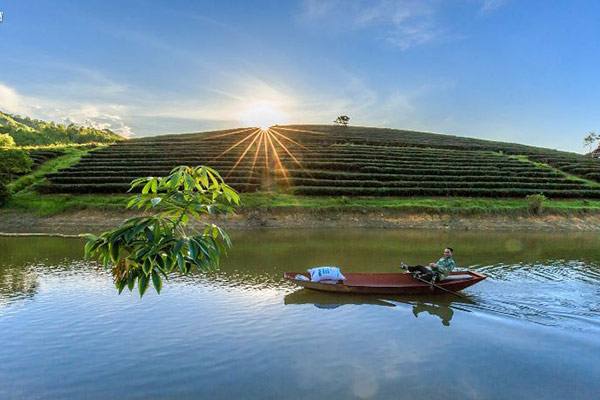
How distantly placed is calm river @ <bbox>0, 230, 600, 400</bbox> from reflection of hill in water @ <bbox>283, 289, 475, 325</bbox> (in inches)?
3.5

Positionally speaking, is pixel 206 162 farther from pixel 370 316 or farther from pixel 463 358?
pixel 463 358

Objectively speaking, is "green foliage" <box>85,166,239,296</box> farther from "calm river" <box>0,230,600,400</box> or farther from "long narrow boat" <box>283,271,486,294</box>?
"long narrow boat" <box>283,271,486,294</box>

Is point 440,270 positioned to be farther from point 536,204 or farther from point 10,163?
point 10,163

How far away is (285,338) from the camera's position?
10.8 meters

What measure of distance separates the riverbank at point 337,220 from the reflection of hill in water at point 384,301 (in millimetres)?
20620

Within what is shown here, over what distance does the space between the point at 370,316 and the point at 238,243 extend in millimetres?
15762

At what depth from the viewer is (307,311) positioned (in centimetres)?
1321

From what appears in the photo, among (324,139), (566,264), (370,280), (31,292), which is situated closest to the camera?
(31,292)

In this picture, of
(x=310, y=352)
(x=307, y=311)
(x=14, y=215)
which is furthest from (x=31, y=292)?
(x=14, y=215)

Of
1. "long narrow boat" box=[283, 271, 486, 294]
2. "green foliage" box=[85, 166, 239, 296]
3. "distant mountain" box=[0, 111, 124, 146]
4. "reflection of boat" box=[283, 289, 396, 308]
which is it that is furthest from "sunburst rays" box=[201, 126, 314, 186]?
"distant mountain" box=[0, 111, 124, 146]

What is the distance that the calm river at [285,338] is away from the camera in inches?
330

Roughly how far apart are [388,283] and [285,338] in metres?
6.86

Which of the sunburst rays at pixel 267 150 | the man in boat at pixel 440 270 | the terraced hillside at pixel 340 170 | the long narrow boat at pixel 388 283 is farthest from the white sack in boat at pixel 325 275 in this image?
the sunburst rays at pixel 267 150

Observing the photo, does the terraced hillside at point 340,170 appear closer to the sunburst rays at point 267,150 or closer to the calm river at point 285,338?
the sunburst rays at point 267,150
